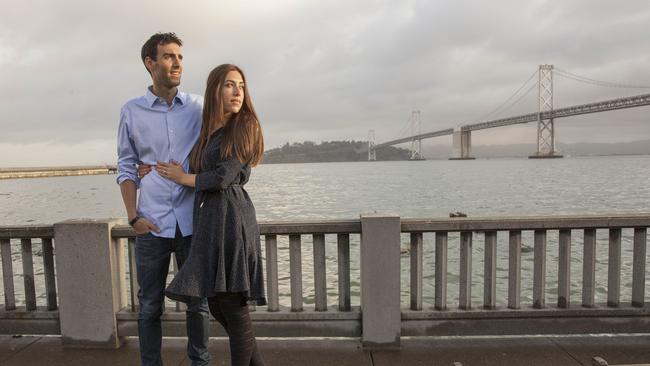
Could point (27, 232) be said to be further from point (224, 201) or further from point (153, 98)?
point (224, 201)

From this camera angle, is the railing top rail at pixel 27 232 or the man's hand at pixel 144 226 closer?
the man's hand at pixel 144 226

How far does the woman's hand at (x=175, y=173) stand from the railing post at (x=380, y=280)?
152cm

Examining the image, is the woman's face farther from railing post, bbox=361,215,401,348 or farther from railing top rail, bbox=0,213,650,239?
railing post, bbox=361,215,401,348

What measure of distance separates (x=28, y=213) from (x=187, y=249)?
3696 cm

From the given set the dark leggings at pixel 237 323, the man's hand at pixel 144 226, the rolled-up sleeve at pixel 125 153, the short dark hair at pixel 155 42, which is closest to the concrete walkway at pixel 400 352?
the dark leggings at pixel 237 323

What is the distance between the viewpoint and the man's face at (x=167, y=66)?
2719 mm

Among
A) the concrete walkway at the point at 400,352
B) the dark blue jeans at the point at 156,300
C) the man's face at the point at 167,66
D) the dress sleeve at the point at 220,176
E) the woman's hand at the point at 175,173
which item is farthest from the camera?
the concrete walkway at the point at 400,352

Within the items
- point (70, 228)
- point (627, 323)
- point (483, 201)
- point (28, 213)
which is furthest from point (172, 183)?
point (28, 213)

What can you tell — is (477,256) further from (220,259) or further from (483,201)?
(483,201)

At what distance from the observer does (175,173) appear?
265 cm

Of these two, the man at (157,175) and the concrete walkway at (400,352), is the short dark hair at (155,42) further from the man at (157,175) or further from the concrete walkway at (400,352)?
the concrete walkway at (400,352)

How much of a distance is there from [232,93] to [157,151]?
64 centimetres

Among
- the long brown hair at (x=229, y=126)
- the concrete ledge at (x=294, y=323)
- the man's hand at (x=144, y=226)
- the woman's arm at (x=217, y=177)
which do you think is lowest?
the concrete ledge at (x=294, y=323)

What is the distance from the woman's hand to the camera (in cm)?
261
